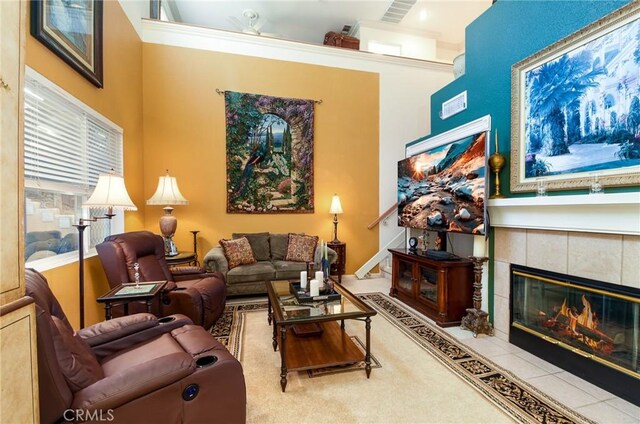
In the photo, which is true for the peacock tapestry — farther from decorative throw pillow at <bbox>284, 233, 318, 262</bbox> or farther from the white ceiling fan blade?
the white ceiling fan blade

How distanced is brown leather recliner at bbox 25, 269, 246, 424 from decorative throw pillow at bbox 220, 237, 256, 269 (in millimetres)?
2191

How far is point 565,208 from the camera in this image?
214cm

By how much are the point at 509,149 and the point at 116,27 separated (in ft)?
14.5

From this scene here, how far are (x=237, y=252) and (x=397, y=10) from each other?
4820 mm

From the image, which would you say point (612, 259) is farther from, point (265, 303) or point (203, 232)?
point (203, 232)

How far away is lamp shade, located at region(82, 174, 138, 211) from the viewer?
7.02 feet

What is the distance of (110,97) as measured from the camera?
308cm

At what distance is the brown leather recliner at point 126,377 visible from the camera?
1.01 meters

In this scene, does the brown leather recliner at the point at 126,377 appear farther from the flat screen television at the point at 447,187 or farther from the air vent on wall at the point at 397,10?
the air vent on wall at the point at 397,10

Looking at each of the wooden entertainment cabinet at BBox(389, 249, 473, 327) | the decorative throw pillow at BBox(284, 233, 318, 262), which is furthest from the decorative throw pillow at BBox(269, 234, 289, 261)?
the wooden entertainment cabinet at BBox(389, 249, 473, 327)

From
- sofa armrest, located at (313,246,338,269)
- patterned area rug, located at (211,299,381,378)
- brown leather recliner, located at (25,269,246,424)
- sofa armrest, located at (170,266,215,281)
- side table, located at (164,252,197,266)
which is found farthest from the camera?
sofa armrest, located at (313,246,338,269)

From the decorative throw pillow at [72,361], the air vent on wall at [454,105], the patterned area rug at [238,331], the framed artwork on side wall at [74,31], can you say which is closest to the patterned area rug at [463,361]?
the patterned area rug at [238,331]

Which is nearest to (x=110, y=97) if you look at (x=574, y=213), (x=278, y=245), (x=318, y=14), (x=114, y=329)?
(x=114, y=329)

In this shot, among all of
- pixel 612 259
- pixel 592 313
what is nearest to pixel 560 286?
pixel 592 313
